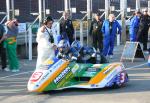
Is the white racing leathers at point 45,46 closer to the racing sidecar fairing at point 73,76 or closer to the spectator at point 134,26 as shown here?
the racing sidecar fairing at point 73,76

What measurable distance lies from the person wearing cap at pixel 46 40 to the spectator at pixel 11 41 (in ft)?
10.1

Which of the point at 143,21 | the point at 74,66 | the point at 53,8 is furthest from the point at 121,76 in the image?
the point at 53,8

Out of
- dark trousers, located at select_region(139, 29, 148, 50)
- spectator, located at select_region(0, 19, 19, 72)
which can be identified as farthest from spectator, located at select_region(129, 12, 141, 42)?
spectator, located at select_region(0, 19, 19, 72)

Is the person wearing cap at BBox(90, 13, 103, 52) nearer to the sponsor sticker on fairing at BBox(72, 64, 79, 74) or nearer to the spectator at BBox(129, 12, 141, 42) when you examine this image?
the spectator at BBox(129, 12, 141, 42)

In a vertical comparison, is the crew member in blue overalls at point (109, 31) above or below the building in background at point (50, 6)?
below

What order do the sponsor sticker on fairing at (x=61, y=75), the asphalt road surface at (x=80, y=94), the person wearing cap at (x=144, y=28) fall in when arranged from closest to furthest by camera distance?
1. the asphalt road surface at (x=80, y=94)
2. the sponsor sticker on fairing at (x=61, y=75)
3. the person wearing cap at (x=144, y=28)

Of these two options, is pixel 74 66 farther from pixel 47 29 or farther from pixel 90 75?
pixel 47 29

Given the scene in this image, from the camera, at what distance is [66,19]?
1784 centimetres

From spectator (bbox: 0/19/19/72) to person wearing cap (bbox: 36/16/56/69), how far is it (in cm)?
309

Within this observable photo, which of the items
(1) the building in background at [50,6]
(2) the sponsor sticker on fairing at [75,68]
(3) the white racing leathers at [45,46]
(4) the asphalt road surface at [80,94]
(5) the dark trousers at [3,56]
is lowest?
(4) the asphalt road surface at [80,94]

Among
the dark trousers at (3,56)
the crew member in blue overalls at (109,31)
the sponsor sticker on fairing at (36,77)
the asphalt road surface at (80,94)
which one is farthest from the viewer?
the crew member in blue overalls at (109,31)

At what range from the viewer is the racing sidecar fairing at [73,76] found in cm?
1012

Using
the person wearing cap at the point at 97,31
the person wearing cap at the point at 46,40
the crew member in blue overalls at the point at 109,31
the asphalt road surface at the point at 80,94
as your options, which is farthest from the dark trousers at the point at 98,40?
the person wearing cap at the point at 46,40

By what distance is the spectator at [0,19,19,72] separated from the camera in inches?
577
